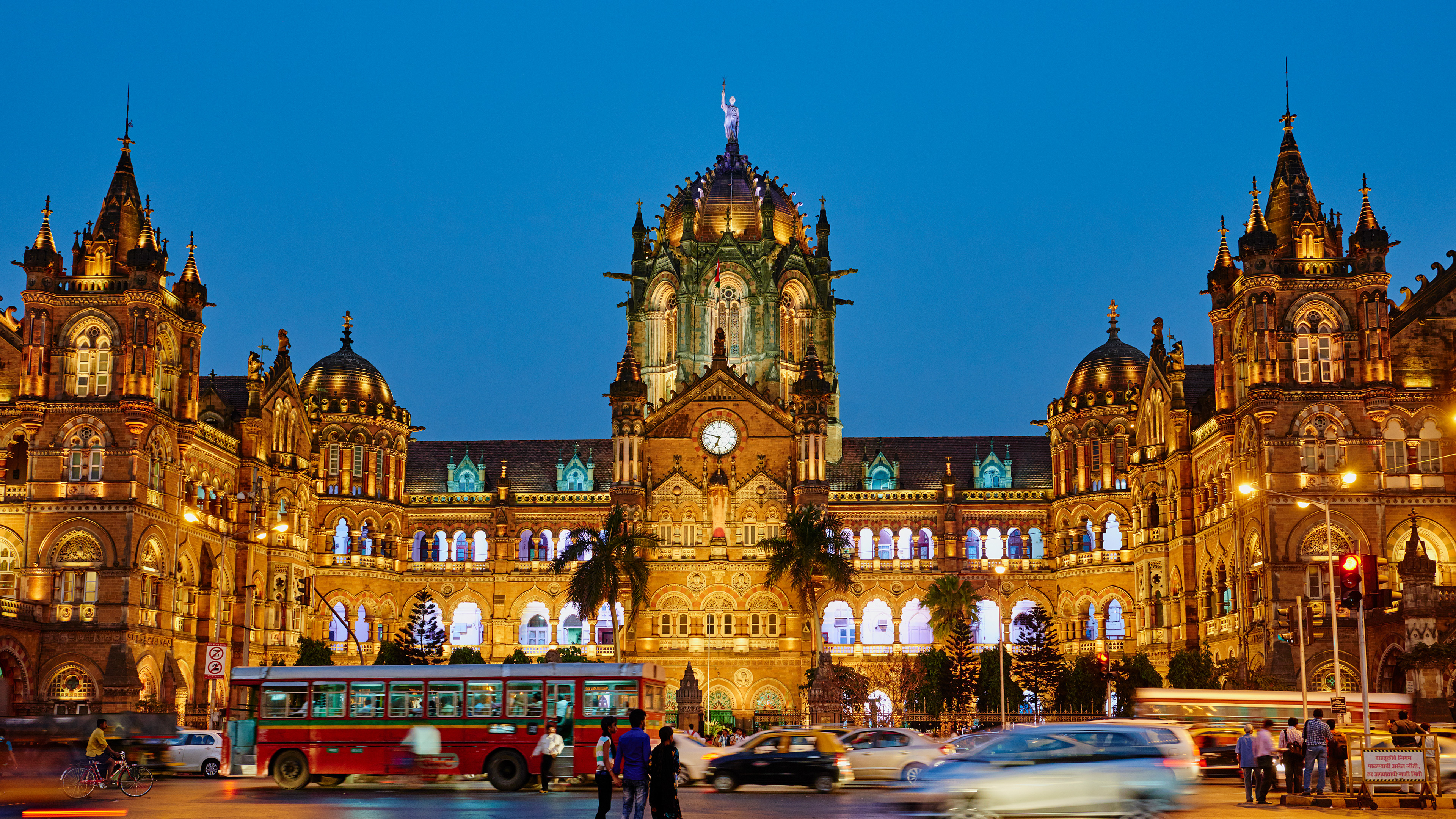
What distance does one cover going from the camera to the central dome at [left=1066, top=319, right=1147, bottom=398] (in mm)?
95938

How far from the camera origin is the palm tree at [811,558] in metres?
84.0

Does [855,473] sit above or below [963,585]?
above

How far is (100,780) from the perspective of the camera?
119 ft

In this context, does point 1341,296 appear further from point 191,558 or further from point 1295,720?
point 191,558

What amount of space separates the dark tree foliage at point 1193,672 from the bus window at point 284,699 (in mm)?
41416

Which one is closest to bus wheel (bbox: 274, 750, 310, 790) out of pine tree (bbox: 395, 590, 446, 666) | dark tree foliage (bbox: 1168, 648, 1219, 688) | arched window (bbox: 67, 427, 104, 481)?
arched window (bbox: 67, 427, 104, 481)

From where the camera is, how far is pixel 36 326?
72.9 meters

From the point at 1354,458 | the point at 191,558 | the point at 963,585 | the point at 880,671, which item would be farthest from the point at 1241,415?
the point at 191,558

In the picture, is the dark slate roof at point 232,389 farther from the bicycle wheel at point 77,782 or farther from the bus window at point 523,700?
the bicycle wheel at point 77,782

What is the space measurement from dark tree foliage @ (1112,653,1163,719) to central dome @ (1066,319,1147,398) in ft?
73.1

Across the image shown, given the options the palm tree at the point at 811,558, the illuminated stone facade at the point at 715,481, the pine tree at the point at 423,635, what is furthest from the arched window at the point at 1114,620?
the pine tree at the point at 423,635

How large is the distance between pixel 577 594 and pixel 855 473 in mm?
25453

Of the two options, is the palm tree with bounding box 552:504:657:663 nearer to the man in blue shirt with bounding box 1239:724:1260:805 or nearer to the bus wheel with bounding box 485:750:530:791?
the bus wheel with bounding box 485:750:530:791

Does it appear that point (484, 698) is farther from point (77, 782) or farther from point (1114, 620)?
point (1114, 620)
